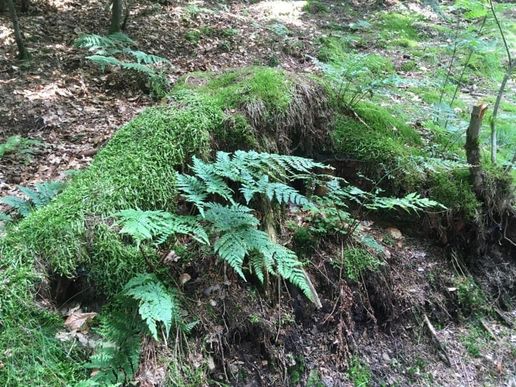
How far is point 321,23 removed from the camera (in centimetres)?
1045

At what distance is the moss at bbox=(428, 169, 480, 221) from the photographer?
440 cm

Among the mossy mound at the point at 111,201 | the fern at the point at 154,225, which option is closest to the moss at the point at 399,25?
the mossy mound at the point at 111,201

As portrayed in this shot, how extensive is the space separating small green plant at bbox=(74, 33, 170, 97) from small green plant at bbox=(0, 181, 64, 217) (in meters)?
2.55

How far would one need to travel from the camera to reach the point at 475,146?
4324mm

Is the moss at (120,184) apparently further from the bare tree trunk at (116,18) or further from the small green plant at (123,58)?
the bare tree trunk at (116,18)

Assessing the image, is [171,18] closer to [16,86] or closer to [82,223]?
[16,86]

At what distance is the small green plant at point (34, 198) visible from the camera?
10.9ft

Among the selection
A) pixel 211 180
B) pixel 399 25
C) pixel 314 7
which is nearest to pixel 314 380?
pixel 211 180

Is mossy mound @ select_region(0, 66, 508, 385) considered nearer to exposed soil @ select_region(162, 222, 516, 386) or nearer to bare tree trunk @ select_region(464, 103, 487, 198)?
bare tree trunk @ select_region(464, 103, 487, 198)

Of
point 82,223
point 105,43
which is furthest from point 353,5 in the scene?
point 82,223

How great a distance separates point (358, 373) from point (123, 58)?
18.5 ft

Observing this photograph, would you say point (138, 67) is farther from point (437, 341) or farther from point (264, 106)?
point (437, 341)

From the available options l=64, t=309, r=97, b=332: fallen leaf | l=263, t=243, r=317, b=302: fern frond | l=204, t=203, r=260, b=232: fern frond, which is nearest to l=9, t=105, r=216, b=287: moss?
l=64, t=309, r=97, b=332: fallen leaf

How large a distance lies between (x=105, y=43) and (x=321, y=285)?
4925 millimetres
